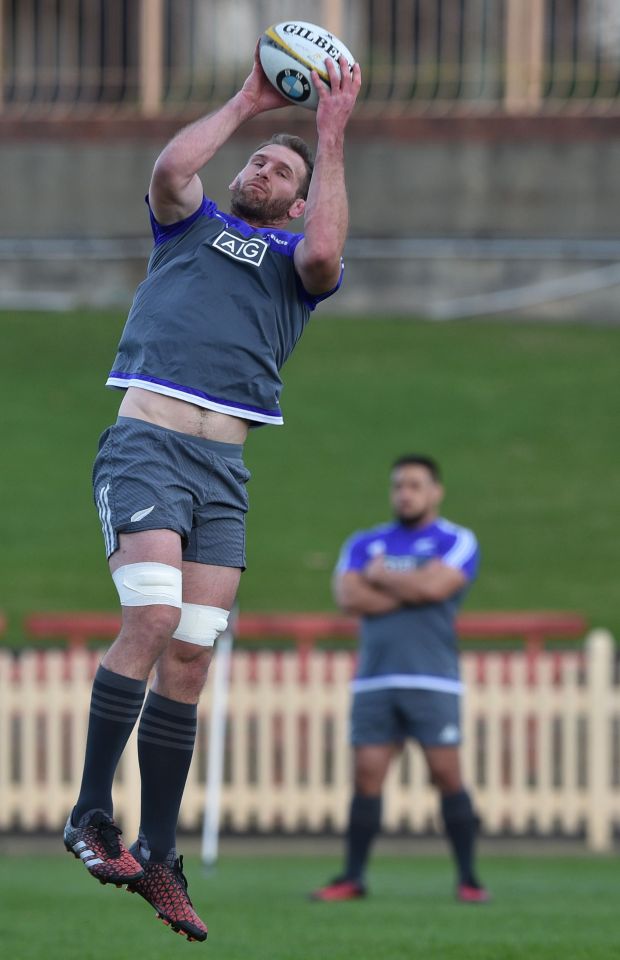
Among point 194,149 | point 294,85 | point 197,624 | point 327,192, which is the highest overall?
point 294,85

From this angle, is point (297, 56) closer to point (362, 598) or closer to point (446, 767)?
point (362, 598)

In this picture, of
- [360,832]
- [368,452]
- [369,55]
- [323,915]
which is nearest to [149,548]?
[323,915]

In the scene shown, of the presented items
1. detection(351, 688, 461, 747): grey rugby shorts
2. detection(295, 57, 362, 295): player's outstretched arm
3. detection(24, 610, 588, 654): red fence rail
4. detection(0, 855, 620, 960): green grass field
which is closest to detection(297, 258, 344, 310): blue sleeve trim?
detection(295, 57, 362, 295): player's outstretched arm

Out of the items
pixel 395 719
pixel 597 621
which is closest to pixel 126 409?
pixel 395 719

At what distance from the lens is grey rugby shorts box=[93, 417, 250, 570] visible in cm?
555

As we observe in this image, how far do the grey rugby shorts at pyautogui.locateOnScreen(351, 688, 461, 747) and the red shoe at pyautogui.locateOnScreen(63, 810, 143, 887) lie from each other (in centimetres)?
419

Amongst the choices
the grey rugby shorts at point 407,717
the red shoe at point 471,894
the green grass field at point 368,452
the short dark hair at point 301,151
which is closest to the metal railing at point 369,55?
the green grass field at point 368,452

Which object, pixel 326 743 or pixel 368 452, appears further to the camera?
pixel 368 452

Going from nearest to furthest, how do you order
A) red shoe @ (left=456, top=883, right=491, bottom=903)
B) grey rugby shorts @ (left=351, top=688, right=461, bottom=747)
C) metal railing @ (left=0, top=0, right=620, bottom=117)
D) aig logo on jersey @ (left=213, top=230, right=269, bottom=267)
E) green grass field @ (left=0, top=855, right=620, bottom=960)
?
aig logo on jersey @ (left=213, top=230, right=269, bottom=267) < green grass field @ (left=0, top=855, right=620, bottom=960) < red shoe @ (left=456, top=883, right=491, bottom=903) < grey rugby shorts @ (left=351, top=688, right=461, bottom=747) < metal railing @ (left=0, top=0, right=620, bottom=117)

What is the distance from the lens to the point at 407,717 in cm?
955

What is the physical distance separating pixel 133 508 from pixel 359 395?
14460 mm

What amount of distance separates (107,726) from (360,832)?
422 centimetres

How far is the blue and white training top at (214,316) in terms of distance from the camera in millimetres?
5641

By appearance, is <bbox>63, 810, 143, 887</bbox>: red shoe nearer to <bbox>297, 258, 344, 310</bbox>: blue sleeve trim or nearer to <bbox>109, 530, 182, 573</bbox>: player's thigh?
<bbox>109, 530, 182, 573</bbox>: player's thigh
